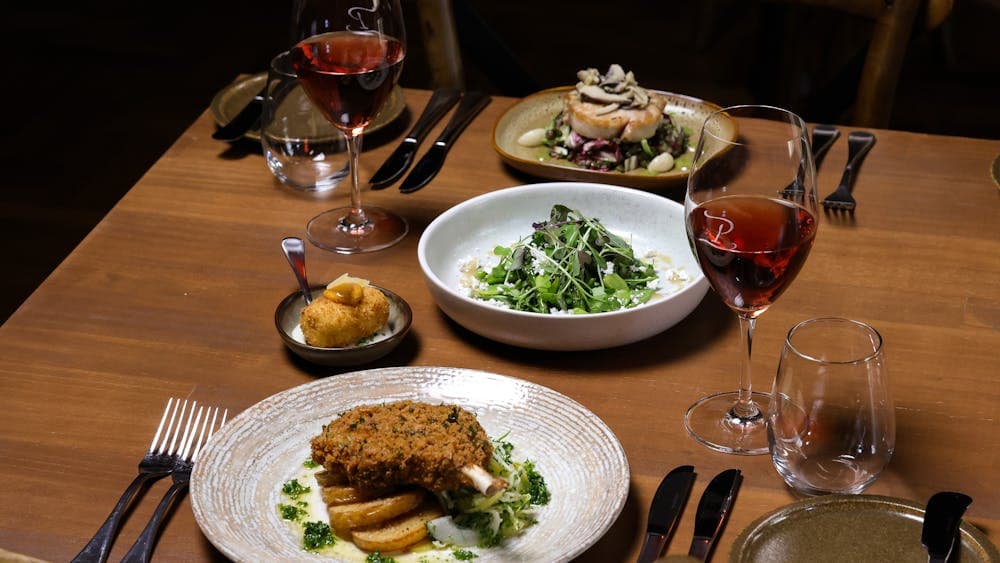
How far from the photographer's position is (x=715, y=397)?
3.80 feet

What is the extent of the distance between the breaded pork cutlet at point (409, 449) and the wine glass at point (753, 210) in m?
0.27

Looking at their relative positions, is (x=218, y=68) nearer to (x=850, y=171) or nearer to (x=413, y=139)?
(x=413, y=139)

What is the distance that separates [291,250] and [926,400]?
0.76 m

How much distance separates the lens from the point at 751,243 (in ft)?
3.35

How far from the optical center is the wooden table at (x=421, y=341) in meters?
1.03

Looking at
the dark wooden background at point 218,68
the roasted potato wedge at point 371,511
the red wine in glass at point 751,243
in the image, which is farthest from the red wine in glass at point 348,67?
the dark wooden background at point 218,68

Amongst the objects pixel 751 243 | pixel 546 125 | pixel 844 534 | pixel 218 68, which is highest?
pixel 751 243

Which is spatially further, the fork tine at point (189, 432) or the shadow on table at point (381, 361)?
the shadow on table at point (381, 361)

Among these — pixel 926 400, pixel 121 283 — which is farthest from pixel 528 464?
pixel 121 283

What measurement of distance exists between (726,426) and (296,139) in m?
0.86

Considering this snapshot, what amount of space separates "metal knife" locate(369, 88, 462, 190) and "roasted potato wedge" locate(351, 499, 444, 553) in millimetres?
811

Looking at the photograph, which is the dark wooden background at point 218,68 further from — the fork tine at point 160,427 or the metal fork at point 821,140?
the fork tine at point 160,427

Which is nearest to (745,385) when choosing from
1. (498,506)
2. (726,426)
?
(726,426)

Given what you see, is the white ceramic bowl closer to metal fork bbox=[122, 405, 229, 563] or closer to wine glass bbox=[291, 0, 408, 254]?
wine glass bbox=[291, 0, 408, 254]
